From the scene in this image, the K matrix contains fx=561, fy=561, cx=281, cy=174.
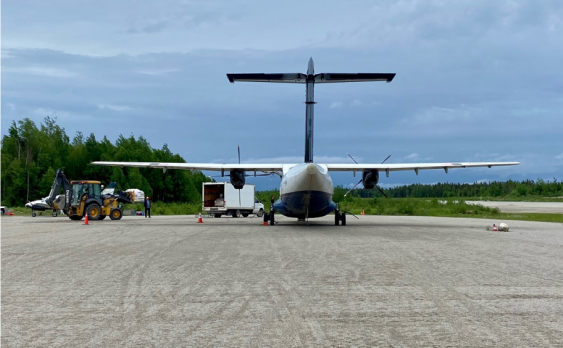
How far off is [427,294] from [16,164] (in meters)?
76.7

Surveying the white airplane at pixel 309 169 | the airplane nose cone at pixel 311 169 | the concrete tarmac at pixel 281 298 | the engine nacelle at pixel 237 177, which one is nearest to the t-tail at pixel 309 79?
the white airplane at pixel 309 169

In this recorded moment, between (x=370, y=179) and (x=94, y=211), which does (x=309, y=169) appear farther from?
(x=94, y=211)

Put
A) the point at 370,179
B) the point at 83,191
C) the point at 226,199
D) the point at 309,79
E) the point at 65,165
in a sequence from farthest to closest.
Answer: the point at 65,165, the point at 226,199, the point at 83,191, the point at 370,179, the point at 309,79

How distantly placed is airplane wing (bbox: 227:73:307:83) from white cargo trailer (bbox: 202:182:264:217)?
20.3 meters

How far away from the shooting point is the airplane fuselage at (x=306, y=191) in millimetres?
21812

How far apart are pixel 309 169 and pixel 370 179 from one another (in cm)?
709

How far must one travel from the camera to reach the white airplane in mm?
22516

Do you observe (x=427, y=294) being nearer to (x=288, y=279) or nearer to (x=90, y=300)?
(x=288, y=279)

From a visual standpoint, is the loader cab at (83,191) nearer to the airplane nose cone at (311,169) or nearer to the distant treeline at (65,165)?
the airplane nose cone at (311,169)

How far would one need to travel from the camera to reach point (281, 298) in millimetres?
7789

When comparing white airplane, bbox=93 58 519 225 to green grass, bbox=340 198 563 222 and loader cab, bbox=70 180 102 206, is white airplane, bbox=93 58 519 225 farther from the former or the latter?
green grass, bbox=340 198 563 222

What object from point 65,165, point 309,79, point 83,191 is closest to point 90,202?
point 83,191

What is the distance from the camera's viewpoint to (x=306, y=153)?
85.6 feet

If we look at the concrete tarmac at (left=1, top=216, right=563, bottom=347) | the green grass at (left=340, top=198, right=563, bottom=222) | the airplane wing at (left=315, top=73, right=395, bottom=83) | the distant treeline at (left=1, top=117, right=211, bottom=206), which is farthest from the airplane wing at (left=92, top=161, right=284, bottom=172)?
the distant treeline at (left=1, top=117, right=211, bottom=206)
